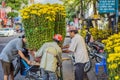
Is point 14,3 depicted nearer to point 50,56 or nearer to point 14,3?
point 14,3

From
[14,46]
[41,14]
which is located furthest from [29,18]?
[14,46]

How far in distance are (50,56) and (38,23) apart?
137cm

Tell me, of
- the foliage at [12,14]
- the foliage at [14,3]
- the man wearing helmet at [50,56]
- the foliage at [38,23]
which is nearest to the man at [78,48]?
the foliage at [38,23]

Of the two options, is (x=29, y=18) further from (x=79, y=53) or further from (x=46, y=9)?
(x=79, y=53)

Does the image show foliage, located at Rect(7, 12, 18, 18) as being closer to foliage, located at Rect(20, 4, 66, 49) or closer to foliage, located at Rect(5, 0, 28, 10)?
foliage, located at Rect(5, 0, 28, 10)

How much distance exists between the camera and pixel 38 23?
11.0m

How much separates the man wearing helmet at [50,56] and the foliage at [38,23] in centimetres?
Answer: 99

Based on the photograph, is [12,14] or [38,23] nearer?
[38,23]

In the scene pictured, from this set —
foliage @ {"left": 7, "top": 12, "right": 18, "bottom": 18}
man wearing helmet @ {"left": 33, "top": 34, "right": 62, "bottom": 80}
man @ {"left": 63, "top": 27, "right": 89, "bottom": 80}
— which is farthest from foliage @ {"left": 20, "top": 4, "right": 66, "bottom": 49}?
foliage @ {"left": 7, "top": 12, "right": 18, "bottom": 18}

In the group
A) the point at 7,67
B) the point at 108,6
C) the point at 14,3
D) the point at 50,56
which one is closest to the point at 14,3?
the point at 14,3

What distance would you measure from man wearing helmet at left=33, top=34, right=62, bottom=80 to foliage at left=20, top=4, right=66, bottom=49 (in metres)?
0.99

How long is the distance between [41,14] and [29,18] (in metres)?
0.34

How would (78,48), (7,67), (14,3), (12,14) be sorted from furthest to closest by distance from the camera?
(12,14), (14,3), (7,67), (78,48)

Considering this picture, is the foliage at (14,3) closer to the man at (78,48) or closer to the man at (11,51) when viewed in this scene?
the man at (11,51)
